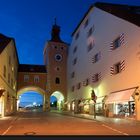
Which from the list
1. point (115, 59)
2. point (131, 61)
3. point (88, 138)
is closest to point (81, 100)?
point (115, 59)

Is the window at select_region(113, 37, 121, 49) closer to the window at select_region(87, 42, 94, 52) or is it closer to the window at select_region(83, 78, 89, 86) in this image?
the window at select_region(87, 42, 94, 52)

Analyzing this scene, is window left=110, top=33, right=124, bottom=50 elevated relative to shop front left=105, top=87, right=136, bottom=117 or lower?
elevated

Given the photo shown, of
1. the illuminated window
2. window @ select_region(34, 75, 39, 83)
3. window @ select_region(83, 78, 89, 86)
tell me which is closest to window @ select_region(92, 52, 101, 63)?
the illuminated window

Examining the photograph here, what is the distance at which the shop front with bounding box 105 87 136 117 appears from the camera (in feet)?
105

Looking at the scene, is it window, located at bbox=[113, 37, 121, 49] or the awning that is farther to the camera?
window, located at bbox=[113, 37, 121, 49]

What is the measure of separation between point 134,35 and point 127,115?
8.94 metres

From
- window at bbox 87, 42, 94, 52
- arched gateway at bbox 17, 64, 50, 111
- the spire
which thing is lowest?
arched gateway at bbox 17, 64, 50, 111

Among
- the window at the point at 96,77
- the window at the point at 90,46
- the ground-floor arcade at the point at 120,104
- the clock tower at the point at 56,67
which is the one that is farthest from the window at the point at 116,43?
the clock tower at the point at 56,67

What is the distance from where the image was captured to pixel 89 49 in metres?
52.1

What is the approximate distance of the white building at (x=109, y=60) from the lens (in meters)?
32.2

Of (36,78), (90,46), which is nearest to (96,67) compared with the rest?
(90,46)

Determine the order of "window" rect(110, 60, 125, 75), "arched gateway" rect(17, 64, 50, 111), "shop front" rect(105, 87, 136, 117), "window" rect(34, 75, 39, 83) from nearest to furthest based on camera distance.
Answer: "shop front" rect(105, 87, 136, 117) → "window" rect(110, 60, 125, 75) → "arched gateway" rect(17, 64, 50, 111) → "window" rect(34, 75, 39, 83)

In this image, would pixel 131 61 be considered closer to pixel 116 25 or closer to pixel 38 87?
pixel 116 25

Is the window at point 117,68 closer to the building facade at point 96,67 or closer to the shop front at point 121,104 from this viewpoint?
the building facade at point 96,67
